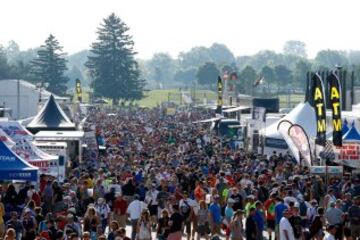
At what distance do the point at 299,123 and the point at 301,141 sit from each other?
5482 mm

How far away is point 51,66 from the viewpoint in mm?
142500

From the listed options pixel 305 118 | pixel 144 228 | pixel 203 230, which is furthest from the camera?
pixel 305 118

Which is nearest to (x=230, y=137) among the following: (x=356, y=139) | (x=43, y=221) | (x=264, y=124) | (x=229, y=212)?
(x=264, y=124)

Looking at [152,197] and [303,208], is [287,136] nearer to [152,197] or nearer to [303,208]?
[152,197]

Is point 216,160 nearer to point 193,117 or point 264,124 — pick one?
point 264,124

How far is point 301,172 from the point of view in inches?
1259

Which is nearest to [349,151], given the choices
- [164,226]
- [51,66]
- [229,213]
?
[229,213]

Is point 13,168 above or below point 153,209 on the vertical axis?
above

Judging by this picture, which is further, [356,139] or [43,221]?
[356,139]

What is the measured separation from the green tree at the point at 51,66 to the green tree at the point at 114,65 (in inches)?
157

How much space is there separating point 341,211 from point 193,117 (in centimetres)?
7788

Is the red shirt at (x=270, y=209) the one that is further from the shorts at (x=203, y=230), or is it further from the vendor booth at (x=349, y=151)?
the vendor booth at (x=349, y=151)

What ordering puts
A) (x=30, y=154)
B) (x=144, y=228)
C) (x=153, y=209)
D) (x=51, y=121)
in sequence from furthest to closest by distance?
(x=51, y=121), (x=30, y=154), (x=153, y=209), (x=144, y=228)

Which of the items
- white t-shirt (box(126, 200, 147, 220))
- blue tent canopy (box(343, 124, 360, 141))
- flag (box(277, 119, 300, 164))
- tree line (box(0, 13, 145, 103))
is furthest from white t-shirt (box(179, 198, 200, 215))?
tree line (box(0, 13, 145, 103))
